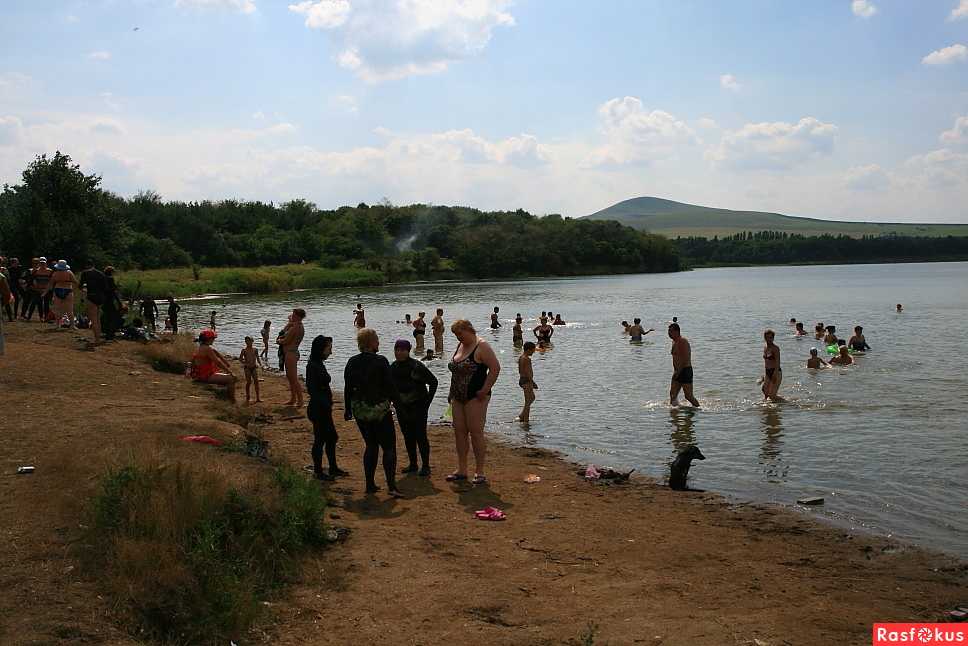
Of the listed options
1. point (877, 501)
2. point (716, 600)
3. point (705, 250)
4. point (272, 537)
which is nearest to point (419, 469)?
point (272, 537)

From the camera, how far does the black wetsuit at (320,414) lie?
9.12m

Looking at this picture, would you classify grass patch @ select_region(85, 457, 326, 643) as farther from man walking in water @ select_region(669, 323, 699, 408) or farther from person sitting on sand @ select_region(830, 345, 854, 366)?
person sitting on sand @ select_region(830, 345, 854, 366)

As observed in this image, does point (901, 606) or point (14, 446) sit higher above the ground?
point (14, 446)

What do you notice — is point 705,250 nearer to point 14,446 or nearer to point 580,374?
point 580,374

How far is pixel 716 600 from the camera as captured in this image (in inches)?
236

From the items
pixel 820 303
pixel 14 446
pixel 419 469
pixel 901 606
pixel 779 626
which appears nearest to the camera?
pixel 779 626

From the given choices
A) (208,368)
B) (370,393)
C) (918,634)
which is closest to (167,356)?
(208,368)

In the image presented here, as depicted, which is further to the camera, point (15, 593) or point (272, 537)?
point (272, 537)

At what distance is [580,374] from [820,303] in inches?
1586

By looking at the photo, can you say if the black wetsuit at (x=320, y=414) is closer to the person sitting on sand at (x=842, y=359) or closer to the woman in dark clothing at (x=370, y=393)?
the woman in dark clothing at (x=370, y=393)

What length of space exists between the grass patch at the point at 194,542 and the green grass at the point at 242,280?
178ft

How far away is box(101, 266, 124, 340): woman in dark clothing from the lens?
17828mm

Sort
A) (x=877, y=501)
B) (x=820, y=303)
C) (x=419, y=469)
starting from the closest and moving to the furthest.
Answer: (x=877, y=501)
(x=419, y=469)
(x=820, y=303)

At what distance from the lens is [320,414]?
9.11 meters
